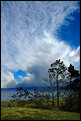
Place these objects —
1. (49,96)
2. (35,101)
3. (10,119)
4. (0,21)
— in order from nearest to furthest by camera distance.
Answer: (10,119) → (0,21) → (35,101) → (49,96)

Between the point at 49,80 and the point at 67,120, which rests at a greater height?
the point at 49,80

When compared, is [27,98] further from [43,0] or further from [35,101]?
[43,0]

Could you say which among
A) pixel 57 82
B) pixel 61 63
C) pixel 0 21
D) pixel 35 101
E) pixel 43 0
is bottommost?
pixel 35 101

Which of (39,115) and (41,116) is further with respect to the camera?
(39,115)

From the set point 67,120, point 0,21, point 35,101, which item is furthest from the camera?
point 35,101

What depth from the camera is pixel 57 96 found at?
470 inches

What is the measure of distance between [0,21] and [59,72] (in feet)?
31.2

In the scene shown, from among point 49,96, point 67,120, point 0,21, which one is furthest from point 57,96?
point 0,21

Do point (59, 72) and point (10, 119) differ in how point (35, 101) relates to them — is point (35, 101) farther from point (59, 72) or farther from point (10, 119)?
point (10, 119)

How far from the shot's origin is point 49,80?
526 inches

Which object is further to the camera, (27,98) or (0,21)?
(27,98)

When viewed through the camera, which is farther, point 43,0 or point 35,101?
point 35,101

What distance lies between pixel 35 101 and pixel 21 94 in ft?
8.37

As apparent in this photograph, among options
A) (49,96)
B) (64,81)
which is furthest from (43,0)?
(49,96)
